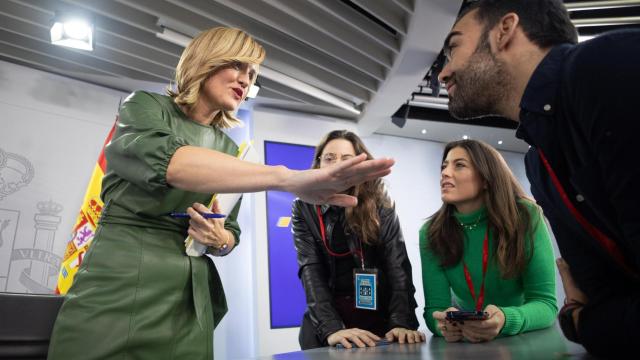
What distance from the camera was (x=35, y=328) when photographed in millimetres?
1151

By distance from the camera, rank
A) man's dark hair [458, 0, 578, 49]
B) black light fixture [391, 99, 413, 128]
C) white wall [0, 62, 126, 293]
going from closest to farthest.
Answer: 1. man's dark hair [458, 0, 578, 49]
2. white wall [0, 62, 126, 293]
3. black light fixture [391, 99, 413, 128]

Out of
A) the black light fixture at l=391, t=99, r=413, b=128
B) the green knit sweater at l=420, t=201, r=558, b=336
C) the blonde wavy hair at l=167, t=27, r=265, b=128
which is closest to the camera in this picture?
the blonde wavy hair at l=167, t=27, r=265, b=128

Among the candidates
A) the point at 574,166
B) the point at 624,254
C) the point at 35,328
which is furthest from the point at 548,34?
the point at 35,328

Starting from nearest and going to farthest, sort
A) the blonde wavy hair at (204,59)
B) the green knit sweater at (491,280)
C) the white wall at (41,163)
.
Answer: the blonde wavy hair at (204,59), the green knit sweater at (491,280), the white wall at (41,163)

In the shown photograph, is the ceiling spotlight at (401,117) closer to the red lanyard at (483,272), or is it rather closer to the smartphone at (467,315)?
the red lanyard at (483,272)

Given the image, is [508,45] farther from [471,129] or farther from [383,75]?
[471,129]

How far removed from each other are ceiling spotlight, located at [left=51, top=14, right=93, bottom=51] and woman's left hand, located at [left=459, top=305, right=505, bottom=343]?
3764 mm

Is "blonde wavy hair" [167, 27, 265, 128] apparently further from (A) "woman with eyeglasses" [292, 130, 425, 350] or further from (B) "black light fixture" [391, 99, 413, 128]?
(B) "black light fixture" [391, 99, 413, 128]

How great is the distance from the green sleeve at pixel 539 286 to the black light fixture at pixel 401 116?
412 cm

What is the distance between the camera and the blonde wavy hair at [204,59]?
1530mm

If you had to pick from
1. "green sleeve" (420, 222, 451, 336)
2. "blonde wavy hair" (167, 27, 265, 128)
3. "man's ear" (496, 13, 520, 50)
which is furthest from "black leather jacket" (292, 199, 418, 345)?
"man's ear" (496, 13, 520, 50)

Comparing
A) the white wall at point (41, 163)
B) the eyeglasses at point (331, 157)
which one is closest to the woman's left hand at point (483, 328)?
the eyeglasses at point (331, 157)

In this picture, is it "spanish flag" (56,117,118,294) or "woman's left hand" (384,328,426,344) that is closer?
"woman's left hand" (384,328,426,344)

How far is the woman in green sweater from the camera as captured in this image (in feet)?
6.75
